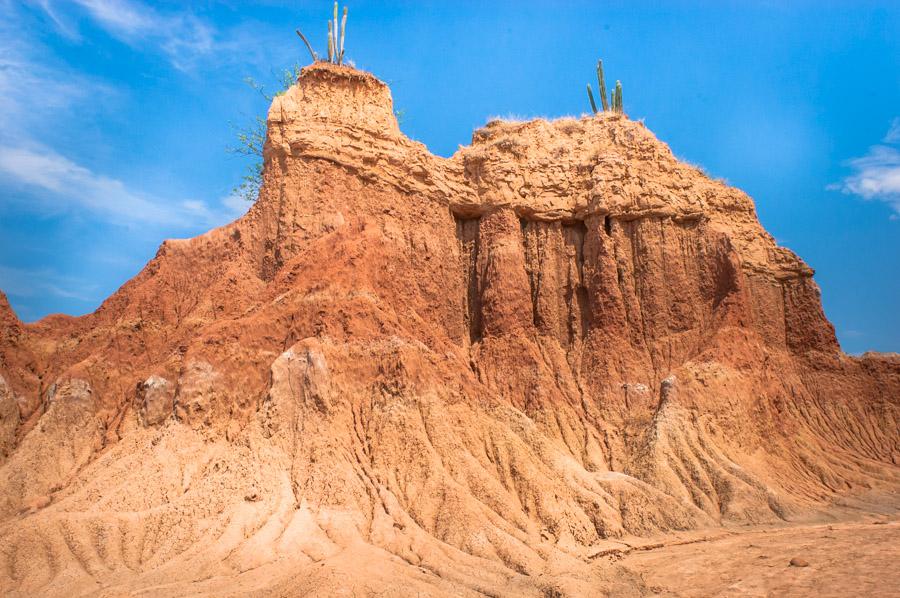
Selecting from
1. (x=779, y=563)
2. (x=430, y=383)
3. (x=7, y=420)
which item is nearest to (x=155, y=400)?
(x=7, y=420)

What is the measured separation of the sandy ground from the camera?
64.2 ft

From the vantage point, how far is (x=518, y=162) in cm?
3731

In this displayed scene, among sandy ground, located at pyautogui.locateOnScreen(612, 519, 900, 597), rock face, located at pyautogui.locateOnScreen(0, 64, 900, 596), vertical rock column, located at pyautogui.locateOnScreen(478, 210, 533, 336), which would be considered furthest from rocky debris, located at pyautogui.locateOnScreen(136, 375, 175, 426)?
sandy ground, located at pyautogui.locateOnScreen(612, 519, 900, 597)

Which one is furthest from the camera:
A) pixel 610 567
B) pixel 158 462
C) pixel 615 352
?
pixel 615 352

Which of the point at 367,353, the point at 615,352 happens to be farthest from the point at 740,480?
the point at 367,353

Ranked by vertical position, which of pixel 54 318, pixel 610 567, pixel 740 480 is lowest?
pixel 610 567

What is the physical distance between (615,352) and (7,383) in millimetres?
23123

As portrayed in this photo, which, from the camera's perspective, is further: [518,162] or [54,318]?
[518,162]

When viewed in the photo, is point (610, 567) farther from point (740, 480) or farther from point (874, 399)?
point (874, 399)

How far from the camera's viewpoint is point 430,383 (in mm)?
27125

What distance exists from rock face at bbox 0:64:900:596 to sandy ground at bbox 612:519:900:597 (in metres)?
1.51

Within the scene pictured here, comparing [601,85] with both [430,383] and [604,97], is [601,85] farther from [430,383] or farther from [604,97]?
[430,383]

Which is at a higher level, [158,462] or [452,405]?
A: [452,405]

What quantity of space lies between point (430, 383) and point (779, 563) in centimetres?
1191
